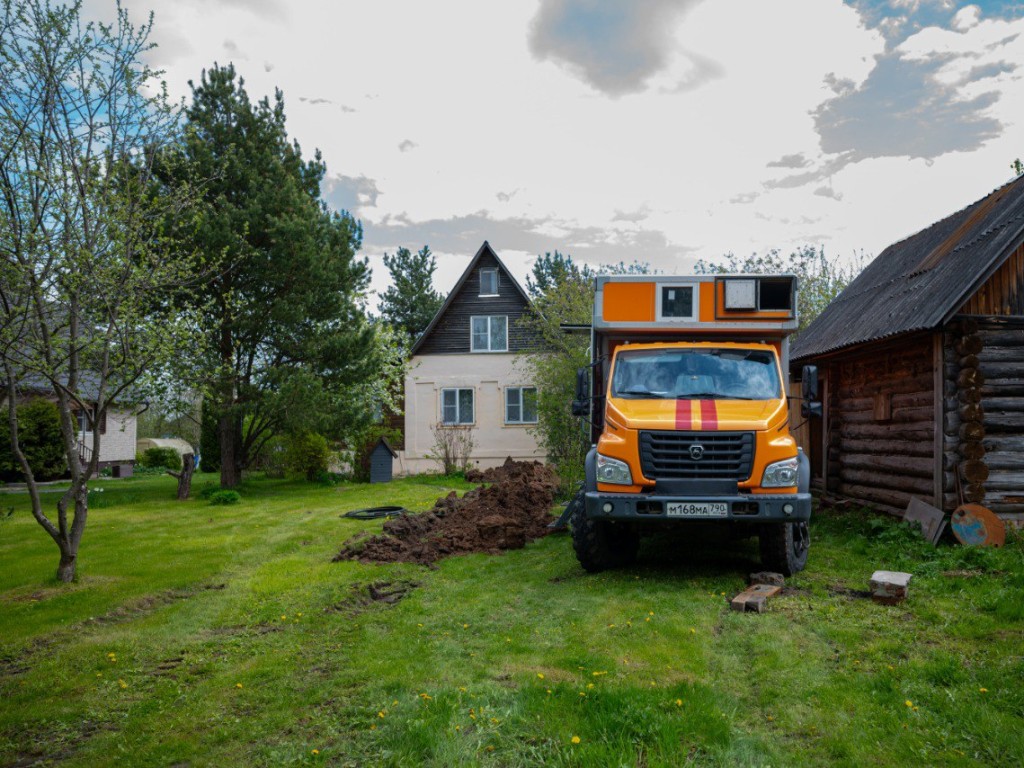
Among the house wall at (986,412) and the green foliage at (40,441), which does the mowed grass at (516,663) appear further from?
the green foliage at (40,441)

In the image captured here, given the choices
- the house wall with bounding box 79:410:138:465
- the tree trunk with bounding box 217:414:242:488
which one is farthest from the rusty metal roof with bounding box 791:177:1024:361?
the house wall with bounding box 79:410:138:465

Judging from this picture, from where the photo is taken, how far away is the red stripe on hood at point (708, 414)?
7.68m

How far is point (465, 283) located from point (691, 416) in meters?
19.0

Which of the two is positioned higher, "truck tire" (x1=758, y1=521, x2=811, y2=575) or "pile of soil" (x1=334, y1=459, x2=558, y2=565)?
"truck tire" (x1=758, y1=521, x2=811, y2=575)

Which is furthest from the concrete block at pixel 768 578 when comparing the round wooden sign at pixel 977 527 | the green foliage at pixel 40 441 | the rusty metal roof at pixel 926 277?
the green foliage at pixel 40 441

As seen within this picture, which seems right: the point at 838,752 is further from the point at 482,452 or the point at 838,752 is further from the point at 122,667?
the point at 482,452

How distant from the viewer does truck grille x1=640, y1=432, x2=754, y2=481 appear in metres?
7.63

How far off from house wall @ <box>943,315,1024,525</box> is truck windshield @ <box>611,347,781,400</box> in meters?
3.56

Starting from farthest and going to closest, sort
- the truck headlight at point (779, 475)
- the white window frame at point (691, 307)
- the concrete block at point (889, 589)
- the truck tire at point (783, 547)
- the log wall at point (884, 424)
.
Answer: the log wall at point (884, 424)
the white window frame at point (691, 307)
the truck tire at point (783, 547)
the truck headlight at point (779, 475)
the concrete block at point (889, 589)

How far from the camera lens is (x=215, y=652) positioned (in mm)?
6137

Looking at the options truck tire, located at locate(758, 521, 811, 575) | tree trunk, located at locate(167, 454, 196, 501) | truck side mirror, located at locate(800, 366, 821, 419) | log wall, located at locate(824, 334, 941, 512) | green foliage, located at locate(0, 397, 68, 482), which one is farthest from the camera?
green foliage, located at locate(0, 397, 68, 482)

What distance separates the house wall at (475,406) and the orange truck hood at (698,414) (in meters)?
17.4

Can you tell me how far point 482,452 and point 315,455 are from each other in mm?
5590

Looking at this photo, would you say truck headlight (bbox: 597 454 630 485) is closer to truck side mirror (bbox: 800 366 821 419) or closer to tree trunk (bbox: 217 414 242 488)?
truck side mirror (bbox: 800 366 821 419)
